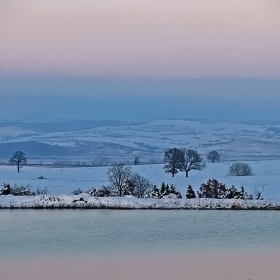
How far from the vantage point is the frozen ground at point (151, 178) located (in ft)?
111

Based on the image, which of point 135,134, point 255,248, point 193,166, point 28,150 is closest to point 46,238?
point 255,248

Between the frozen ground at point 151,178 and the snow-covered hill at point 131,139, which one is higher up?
the snow-covered hill at point 131,139

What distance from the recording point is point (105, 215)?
22.7 meters

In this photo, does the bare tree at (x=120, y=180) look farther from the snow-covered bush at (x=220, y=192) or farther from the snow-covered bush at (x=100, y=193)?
the snow-covered bush at (x=220, y=192)

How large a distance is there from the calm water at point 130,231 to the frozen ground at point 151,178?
319 inches

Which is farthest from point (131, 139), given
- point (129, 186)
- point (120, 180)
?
point (129, 186)

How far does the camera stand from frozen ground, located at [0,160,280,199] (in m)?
33.7

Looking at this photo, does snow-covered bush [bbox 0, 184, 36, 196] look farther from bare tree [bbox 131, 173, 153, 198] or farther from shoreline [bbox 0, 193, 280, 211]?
bare tree [bbox 131, 173, 153, 198]

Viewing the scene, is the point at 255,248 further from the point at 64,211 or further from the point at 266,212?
the point at 64,211

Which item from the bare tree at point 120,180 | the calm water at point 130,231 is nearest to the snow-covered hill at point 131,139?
the bare tree at point 120,180

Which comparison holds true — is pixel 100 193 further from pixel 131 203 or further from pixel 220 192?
pixel 220 192

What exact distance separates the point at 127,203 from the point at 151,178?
1223 centimetres

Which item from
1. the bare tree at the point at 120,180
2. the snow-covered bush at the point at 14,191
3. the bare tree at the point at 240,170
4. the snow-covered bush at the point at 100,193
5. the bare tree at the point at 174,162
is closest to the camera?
the snow-covered bush at the point at 100,193

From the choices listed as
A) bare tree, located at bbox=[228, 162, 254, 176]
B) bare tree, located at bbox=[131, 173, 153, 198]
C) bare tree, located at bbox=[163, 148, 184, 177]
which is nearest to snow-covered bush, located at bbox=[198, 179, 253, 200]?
bare tree, located at bbox=[131, 173, 153, 198]
